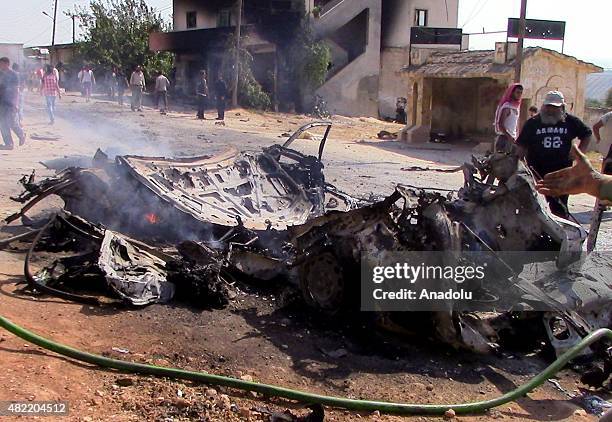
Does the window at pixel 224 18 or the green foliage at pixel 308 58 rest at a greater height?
the window at pixel 224 18

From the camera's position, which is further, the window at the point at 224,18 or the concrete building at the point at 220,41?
the window at the point at 224,18

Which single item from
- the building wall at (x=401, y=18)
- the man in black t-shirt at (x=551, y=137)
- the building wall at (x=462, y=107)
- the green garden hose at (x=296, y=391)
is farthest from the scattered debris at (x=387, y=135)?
the green garden hose at (x=296, y=391)

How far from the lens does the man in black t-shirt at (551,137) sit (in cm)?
707

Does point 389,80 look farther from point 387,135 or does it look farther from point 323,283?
point 323,283

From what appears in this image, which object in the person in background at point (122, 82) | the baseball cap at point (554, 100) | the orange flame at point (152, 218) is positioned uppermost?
the person in background at point (122, 82)

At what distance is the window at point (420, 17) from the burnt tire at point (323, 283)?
106ft

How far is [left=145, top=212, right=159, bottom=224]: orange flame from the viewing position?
6.53 meters

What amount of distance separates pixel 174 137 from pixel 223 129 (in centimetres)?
370

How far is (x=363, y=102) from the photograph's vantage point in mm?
33281

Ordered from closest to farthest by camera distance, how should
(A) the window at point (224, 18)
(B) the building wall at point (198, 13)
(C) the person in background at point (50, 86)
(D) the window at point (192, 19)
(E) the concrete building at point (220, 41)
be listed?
(C) the person in background at point (50, 86)
(E) the concrete building at point (220, 41)
(A) the window at point (224, 18)
(B) the building wall at point (198, 13)
(D) the window at point (192, 19)

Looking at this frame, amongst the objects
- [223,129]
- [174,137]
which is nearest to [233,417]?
[174,137]

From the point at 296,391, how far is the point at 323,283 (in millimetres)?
1428

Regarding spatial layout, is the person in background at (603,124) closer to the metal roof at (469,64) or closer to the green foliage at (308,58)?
the metal roof at (469,64)

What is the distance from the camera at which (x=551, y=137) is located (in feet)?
23.2
